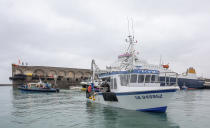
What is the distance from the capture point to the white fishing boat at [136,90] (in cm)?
1565

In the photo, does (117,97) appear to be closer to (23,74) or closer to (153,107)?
(153,107)

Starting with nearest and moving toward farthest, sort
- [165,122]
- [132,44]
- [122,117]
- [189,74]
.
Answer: [165,122] < [122,117] < [132,44] < [189,74]

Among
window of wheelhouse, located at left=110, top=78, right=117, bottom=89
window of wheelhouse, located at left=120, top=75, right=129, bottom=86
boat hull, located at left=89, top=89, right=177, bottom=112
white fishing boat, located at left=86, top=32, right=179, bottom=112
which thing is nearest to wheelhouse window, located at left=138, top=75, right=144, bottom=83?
white fishing boat, located at left=86, top=32, right=179, bottom=112

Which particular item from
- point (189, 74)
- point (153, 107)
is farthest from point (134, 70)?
point (189, 74)

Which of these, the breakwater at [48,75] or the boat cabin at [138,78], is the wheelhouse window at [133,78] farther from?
the breakwater at [48,75]

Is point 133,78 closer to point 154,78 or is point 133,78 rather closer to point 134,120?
point 154,78

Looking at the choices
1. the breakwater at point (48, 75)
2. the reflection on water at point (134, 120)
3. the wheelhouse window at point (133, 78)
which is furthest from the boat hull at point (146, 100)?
the breakwater at point (48, 75)

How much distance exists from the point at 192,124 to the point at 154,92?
3775 mm

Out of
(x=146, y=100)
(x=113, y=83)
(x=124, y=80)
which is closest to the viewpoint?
(x=146, y=100)

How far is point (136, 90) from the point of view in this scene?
53.3 ft

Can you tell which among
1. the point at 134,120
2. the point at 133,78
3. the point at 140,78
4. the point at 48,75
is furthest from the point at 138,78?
the point at 48,75

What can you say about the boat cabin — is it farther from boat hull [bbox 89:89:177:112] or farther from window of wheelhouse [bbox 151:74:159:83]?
boat hull [bbox 89:89:177:112]

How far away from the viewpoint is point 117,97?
59.3 feet

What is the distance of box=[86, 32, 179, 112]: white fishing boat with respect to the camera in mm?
15648
